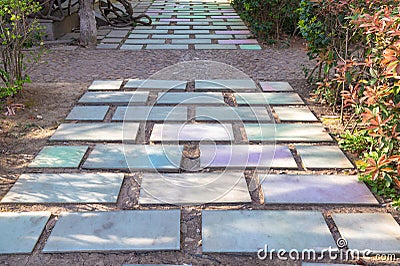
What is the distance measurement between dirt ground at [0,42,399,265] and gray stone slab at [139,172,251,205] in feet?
0.21

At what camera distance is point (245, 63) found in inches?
224

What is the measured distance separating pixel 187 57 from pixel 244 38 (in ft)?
5.90

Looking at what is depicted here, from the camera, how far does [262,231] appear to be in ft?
7.19

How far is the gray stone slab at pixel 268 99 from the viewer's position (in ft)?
13.3

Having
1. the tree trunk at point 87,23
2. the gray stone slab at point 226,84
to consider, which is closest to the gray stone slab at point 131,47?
the tree trunk at point 87,23

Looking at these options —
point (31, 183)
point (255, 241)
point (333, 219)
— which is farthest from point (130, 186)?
point (333, 219)

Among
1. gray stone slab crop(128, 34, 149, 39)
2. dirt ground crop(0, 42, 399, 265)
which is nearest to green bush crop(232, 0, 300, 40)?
dirt ground crop(0, 42, 399, 265)

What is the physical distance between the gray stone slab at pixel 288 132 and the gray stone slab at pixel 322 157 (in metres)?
0.16

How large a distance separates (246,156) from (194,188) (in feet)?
1.88

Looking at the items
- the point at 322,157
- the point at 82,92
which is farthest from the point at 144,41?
the point at 322,157

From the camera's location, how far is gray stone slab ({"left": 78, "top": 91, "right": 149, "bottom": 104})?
4.07 m

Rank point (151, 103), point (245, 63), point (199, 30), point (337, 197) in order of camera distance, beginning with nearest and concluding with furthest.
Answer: point (337, 197)
point (151, 103)
point (245, 63)
point (199, 30)

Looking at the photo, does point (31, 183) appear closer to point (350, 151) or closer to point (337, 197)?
point (337, 197)
